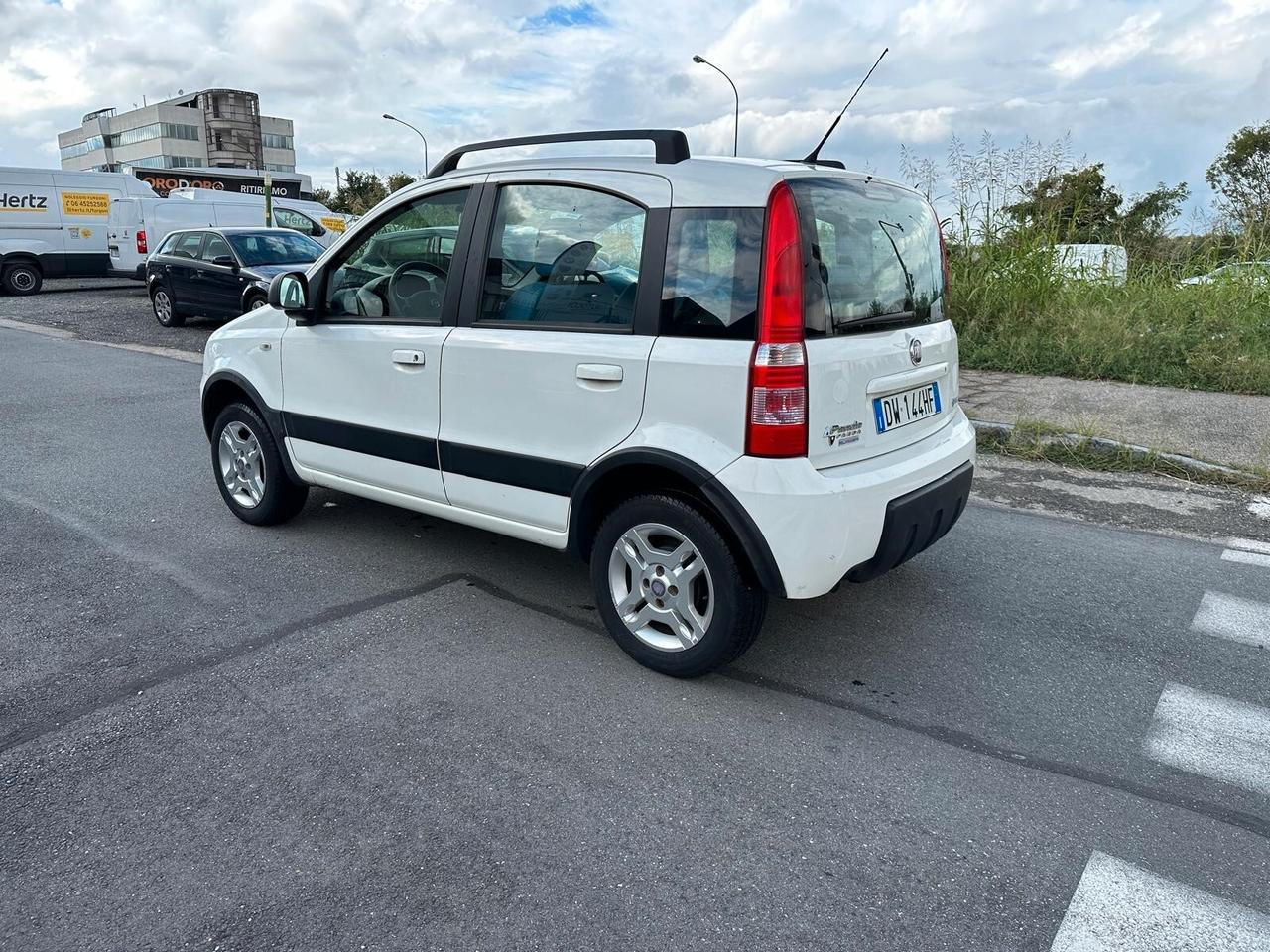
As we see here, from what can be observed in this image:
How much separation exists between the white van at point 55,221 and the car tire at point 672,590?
20589 millimetres

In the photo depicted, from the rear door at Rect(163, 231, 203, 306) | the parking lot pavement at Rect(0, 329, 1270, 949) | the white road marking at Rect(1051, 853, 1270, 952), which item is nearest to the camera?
the white road marking at Rect(1051, 853, 1270, 952)

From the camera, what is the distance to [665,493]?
11.0 feet

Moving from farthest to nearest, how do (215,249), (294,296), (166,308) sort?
(166,308), (215,249), (294,296)

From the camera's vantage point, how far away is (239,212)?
71.5 feet

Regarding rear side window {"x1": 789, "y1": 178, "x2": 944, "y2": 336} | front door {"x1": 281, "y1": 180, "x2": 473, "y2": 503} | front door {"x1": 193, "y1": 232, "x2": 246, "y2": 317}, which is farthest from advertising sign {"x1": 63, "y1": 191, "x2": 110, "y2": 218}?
rear side window {"x1": 789, "y1": 178, "x2": 944, "y2": 336}

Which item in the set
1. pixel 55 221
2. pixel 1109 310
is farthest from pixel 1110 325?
pixel 55 221

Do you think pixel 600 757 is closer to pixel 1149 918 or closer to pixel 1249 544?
pixel 1149 918

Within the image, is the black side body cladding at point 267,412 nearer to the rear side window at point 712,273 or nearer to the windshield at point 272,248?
the rear side window at point 712,273

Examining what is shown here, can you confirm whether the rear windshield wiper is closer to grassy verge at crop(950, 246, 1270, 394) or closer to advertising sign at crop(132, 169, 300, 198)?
grassy verge at crop(950, 246, 1270, 394)

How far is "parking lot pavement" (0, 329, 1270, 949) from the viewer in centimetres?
233

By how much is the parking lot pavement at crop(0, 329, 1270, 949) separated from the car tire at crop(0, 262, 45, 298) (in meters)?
20.1

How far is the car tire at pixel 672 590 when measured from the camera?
3236mm

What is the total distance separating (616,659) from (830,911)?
1485 millimetres

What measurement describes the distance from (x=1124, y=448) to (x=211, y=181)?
46.3 metres
